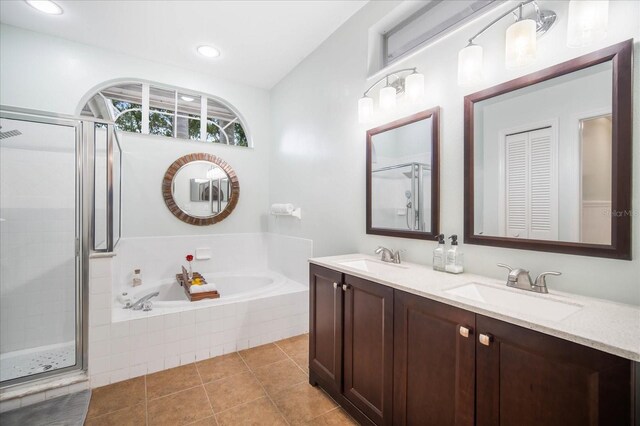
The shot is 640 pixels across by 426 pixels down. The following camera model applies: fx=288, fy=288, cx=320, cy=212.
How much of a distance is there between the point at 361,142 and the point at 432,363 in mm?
1666

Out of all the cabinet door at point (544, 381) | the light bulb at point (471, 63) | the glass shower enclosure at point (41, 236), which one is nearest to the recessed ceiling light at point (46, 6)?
the glass shower enclosure at point (41, 236)

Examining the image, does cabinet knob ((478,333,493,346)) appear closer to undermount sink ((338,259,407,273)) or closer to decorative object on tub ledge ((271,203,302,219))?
undermount sink ((338,259,407,273))

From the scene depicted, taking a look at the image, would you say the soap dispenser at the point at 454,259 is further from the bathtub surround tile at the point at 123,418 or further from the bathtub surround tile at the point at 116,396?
the bathtub surround tile at the point at 116,396

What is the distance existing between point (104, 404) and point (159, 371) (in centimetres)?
41

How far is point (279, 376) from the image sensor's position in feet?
7.09

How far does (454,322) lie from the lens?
1.13 m

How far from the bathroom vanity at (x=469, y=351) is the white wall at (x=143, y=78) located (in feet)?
7.30

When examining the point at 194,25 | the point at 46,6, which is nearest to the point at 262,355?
the point at 194,25

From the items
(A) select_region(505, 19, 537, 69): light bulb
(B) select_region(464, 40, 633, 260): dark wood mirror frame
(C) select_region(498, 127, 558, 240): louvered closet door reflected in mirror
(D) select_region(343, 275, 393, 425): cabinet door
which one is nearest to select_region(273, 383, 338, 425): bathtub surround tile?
(D) select_region(343, 275, 393, 425): cabinet door

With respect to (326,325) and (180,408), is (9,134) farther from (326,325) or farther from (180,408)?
(326,325)

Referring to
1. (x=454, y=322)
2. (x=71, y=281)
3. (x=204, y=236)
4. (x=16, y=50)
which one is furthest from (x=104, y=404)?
(x=16, y=50)

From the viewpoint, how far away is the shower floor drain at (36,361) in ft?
6.68

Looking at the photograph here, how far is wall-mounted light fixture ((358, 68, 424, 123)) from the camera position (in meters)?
1.81

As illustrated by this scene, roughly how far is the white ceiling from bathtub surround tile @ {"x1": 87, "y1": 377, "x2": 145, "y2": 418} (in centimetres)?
289
